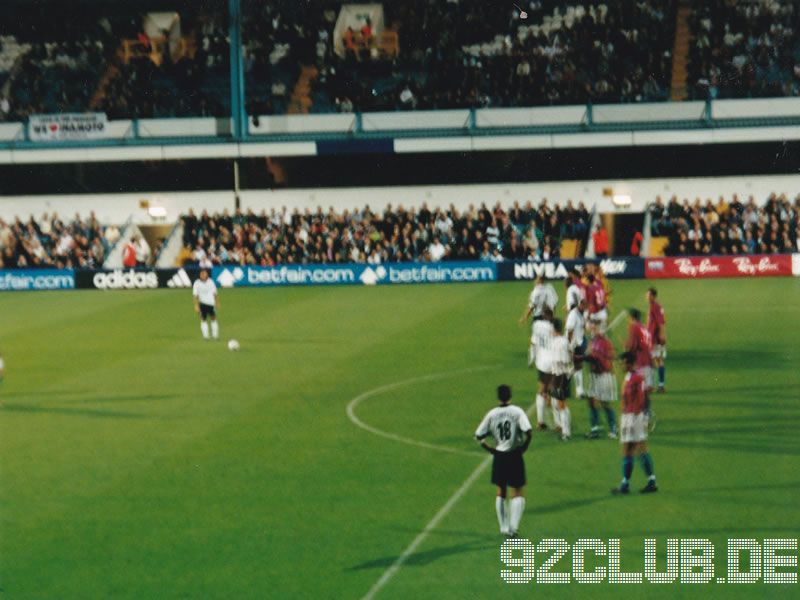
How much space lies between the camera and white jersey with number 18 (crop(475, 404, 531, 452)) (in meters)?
15.0

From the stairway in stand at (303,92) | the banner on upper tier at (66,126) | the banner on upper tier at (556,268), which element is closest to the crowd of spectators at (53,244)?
the banner on upper tier at (66,126)

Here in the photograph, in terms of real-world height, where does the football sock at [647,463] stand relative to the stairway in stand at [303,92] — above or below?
below

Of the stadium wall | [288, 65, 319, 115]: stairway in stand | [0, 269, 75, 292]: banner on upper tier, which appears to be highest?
[288, 65, 319, 115]: stairway in stand

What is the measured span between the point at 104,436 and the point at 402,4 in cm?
3487

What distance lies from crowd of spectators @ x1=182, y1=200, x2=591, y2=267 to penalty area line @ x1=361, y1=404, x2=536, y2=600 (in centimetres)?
2740

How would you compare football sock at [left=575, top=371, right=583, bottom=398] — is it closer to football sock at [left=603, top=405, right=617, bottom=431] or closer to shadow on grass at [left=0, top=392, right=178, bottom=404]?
football sock at [left=603, top=405, right=617, bottom=431]

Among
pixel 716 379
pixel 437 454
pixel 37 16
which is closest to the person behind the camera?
pixel 437 454

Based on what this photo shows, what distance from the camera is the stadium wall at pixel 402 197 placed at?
48.9 metres

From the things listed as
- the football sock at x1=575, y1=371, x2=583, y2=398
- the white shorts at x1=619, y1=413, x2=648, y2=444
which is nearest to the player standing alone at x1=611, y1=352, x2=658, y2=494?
the white shorts at x1=619, y1=413, x2=648, y2=444

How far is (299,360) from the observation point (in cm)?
2881

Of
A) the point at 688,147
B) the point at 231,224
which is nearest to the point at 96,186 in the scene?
the point at 231,224

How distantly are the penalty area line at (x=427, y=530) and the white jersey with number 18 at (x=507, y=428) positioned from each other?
1.42 m

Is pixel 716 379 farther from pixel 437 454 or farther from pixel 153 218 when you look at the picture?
pixel 153 218

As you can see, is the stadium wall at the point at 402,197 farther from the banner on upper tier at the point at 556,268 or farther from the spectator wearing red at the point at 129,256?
the banner on upper tier at the point at 556,268
